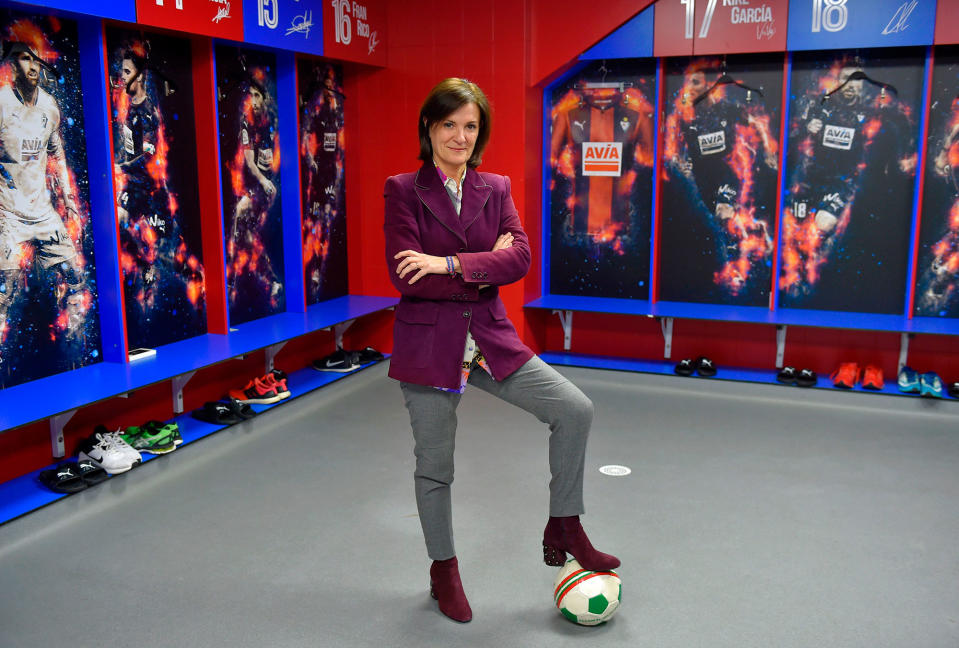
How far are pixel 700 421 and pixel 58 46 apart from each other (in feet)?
12.1

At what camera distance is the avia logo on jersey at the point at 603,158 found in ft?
18.2

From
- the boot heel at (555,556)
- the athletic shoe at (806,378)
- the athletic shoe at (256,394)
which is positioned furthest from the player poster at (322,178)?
the boot heel at (555,556)

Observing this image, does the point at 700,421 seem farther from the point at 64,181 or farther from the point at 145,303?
the point at 64,181

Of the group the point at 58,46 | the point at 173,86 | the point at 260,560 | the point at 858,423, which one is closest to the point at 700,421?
the point at 858,423

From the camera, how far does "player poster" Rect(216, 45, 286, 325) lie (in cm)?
466

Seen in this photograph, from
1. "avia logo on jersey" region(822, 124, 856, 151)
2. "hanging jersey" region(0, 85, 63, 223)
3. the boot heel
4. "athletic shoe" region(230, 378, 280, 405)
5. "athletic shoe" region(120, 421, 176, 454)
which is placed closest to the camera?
the boot heel

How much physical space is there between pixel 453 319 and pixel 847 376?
343 centimetres

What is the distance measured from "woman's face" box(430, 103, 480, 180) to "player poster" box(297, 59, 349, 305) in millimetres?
3037

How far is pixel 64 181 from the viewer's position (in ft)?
12.2

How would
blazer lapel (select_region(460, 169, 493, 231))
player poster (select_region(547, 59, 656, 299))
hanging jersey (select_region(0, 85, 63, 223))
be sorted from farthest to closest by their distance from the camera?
player poster (select_region(547, 59, 656, 299)) < hanging jersey (select_region(0, 85, 63, 223)) < blazer lapel (select_region(460, 169, 493, 231))
